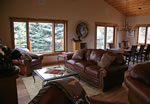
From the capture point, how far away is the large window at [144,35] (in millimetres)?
8164

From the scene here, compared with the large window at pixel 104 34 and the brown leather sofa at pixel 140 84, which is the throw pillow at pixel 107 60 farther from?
the large window at pixel 104 34

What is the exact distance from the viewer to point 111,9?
8219mm

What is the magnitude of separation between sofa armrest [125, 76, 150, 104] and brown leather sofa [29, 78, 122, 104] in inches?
25.5

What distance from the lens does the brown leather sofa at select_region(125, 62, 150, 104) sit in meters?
1.50

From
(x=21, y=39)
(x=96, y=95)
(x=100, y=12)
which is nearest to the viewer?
(x=96, y=95)

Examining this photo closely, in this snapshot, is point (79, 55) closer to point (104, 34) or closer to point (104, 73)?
point (104, 73)

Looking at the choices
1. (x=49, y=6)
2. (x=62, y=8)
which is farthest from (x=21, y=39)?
(x=62, y=8)

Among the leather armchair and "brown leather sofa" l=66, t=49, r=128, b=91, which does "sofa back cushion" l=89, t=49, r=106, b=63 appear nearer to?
"brown leather sofa" l=66, t=49, r=128, b=91

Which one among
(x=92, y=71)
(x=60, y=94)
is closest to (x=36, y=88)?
(x=92, y=71)

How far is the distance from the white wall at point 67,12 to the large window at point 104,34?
1.19ft

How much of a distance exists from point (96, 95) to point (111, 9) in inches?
254

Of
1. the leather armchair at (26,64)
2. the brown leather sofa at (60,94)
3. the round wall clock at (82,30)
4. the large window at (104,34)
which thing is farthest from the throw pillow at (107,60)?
the large window at (104,34)

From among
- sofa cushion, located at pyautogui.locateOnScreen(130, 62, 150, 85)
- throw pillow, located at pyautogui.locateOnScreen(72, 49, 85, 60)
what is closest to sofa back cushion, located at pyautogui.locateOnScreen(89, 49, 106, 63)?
throw pillow, located at pyautogui.locateOnScreen(72, 49, 85, 60)

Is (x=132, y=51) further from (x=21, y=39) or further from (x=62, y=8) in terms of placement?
(x=21, y=39)
